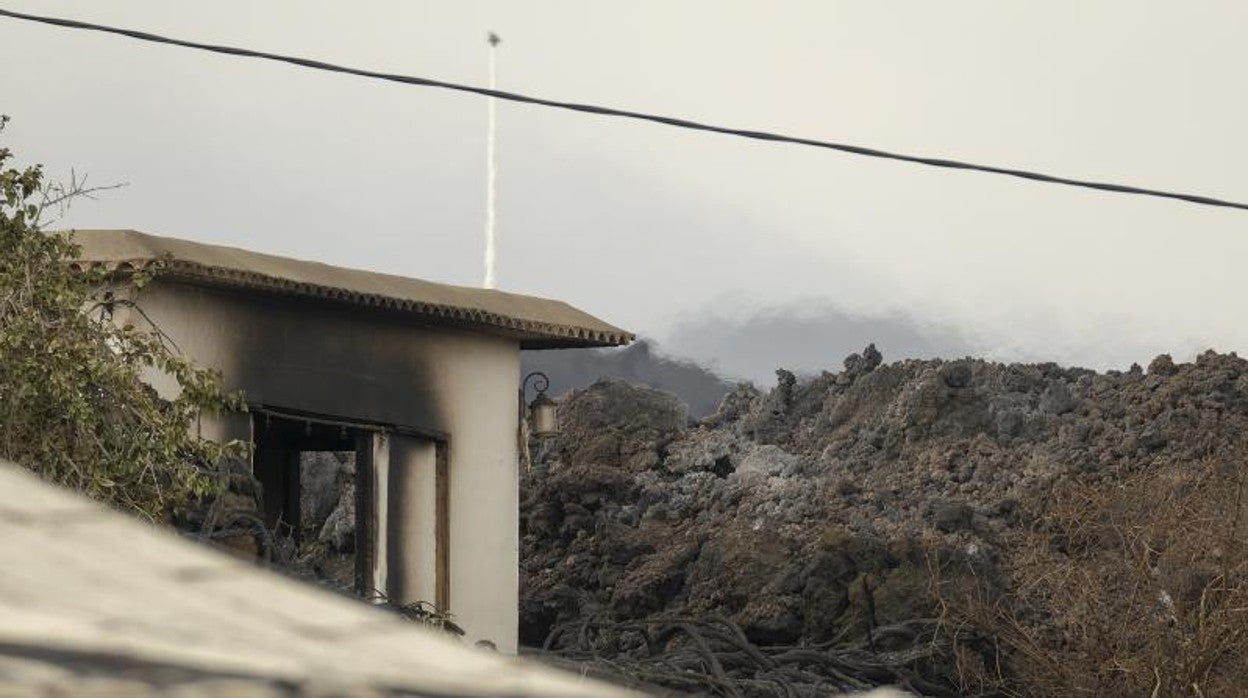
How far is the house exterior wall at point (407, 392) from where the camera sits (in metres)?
18.2

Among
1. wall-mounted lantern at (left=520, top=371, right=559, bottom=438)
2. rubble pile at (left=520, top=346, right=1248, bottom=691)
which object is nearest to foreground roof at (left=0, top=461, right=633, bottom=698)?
wall-mounted lantern at (left=520, top=371, right=559, bottom=438)

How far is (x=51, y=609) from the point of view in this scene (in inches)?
162

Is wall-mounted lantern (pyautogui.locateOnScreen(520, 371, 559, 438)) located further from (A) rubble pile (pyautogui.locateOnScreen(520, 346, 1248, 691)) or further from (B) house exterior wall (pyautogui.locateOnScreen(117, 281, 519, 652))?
(A) rubble pile (pyautogui.locateOnScreen(520, 346, 1248, 691))

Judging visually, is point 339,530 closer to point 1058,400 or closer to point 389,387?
point 389,387

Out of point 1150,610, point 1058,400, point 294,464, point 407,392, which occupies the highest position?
point 1058,400

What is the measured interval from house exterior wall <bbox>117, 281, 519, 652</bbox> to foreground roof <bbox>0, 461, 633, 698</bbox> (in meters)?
13.0

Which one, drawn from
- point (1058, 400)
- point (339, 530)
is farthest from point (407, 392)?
point (1058, 400)

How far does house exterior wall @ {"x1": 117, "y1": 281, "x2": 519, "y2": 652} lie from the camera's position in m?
18.2

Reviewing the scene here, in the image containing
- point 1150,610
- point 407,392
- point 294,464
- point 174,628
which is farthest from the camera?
point 294,464

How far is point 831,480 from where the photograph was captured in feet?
107

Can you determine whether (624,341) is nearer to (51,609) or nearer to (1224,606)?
(1224,606)

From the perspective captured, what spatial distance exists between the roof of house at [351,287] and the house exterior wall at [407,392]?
21 centimetres

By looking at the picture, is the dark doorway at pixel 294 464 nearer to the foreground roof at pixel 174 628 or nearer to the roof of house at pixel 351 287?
the roof of house at pixel 351 287

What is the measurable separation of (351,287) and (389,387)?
39.0 inches
